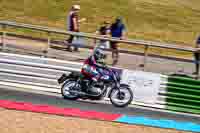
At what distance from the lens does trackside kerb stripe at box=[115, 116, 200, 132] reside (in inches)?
506

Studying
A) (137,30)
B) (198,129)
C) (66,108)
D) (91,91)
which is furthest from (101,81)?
(137,30)

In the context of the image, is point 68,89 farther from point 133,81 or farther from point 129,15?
point 129,15

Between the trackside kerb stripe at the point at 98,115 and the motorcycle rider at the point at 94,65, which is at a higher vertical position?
the motorcycle rider at the point at 94,65

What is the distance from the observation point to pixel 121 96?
14.4 metres

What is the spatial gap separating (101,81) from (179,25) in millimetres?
18471

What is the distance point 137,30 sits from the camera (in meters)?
30.0

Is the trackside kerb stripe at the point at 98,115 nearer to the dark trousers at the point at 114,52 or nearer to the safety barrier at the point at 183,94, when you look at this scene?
the safety barrier at the point at 183,94

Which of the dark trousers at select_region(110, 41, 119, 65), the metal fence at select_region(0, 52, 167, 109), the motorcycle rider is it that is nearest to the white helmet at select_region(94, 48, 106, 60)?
the motorcycle rider

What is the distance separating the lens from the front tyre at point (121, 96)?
1442cm

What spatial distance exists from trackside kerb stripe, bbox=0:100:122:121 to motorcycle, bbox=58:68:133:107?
97 cm

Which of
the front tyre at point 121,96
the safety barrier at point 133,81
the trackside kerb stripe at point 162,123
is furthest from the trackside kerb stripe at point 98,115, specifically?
the safety barrier at point 133,81

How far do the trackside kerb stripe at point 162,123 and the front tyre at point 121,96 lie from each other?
1032 mm

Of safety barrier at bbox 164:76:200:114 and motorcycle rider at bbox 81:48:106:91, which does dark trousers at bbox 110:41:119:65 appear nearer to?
motorcycle rider at bbox 81:48:106:91

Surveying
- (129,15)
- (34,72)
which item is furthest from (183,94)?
(129,15)
